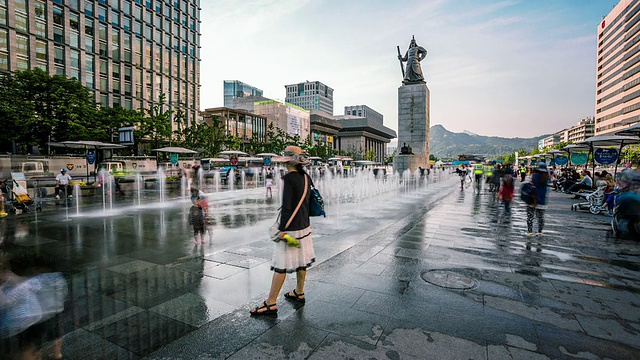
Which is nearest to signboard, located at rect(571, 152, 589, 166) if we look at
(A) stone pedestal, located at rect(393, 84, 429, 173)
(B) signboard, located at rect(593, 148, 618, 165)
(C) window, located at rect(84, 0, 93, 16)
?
(B) signboard, located at rect(593, 148, 618, 165)

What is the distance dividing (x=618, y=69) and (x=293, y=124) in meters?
95.0

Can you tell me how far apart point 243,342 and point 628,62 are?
118479 millimetres

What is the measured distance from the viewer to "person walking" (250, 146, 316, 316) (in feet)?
12.8

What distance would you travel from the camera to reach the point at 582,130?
15325 cm

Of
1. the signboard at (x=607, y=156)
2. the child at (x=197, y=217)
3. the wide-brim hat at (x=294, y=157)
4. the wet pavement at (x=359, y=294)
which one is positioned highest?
the signboard at (x=607, y=156)

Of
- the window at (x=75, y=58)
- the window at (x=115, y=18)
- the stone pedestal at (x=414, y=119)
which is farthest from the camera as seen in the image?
the window at (x=115, y=18)

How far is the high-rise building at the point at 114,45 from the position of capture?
41.8 m

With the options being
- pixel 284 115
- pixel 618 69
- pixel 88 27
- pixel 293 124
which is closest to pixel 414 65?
pixel 88 27

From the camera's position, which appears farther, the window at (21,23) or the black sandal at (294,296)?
the window at (21,23)

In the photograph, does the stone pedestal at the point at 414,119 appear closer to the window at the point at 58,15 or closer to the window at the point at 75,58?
the window at the point at 75,58

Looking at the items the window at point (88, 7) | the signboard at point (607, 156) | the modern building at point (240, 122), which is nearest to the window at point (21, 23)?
the window at point (88, 7)

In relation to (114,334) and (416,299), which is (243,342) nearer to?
(114,334)

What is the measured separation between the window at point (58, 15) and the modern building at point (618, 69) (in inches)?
4498

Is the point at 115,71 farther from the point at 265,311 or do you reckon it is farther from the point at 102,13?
the point at 265,311
